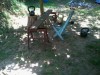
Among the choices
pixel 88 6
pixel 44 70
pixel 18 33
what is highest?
pixel 88 6

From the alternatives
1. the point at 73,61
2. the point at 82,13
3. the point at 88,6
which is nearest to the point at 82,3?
the point at 88,6

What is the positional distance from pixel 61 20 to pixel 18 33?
2.14m

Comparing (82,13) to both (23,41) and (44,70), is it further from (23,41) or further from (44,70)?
(44,70)

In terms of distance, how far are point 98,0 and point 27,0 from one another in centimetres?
482

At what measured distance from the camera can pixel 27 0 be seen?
1395cm

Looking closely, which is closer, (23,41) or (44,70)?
(44,70)

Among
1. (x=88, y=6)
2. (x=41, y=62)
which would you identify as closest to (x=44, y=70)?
(x=41, y=62)

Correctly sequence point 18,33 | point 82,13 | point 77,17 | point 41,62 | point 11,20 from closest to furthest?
1. point 41,62
2. point 18,33
3. point 11,20
4. point 77,17
5. point 82,13

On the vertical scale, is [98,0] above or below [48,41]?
above

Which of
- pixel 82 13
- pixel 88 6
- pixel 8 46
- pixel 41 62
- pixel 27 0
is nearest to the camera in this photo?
pixel 41 62

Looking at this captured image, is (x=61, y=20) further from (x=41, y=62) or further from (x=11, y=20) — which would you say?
(x=41, y=62)

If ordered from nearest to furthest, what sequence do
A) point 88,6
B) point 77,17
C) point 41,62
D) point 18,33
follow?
point 41,62
point 18,33
point 77,17
point 88,6

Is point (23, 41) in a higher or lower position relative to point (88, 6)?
lower

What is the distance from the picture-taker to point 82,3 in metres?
13.4
